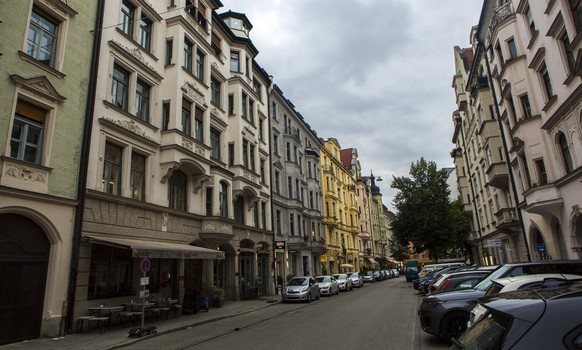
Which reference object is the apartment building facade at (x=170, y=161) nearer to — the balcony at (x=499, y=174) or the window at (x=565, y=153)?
the window at (x=565, y=153)

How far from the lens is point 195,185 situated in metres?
20.7

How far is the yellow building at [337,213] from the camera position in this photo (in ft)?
159

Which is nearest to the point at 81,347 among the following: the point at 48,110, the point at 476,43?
the point at 48,110

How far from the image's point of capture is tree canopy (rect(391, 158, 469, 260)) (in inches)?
1693

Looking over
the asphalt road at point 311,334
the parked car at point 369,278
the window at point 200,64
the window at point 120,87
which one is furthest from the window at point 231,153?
the parked car at point 369,278

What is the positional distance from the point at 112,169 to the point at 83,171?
1.89 m

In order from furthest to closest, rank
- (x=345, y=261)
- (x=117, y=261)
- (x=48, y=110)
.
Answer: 1. (x=345, y=261)
2. (x=117, y=261)
3. (x=48, y=110)

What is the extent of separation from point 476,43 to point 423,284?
59.2 ft

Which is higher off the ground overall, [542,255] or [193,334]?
[542,255]

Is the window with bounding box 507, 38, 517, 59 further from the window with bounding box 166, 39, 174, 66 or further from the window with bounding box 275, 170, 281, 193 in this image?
the window with bounding box 275, 170, 281, 193

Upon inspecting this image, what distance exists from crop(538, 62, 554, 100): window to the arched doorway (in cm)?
2173

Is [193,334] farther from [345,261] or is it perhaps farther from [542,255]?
[345,261]

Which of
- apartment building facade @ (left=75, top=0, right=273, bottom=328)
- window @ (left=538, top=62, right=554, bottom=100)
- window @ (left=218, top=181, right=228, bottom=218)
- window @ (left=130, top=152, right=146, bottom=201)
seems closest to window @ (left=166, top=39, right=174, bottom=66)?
apartment building facade @ (left=75, top=0, right=273, bottom=328)

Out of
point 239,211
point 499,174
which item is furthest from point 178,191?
point 499,174
